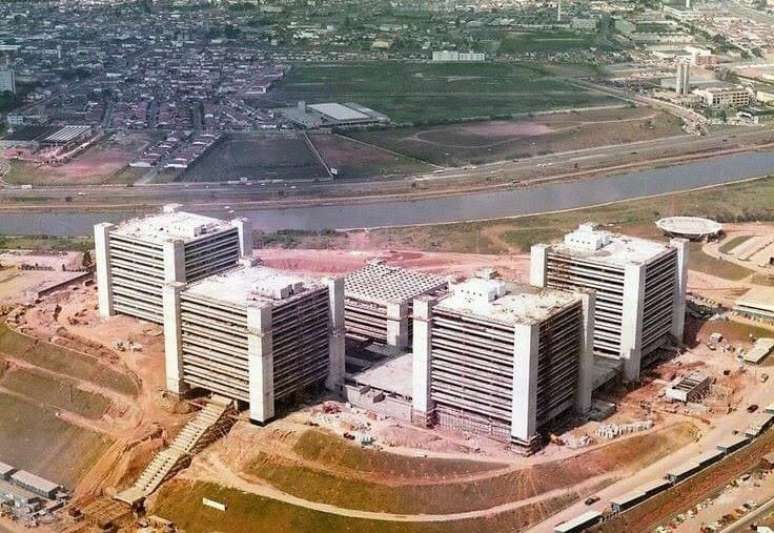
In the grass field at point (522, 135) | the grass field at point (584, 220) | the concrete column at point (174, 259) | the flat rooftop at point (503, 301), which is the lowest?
the grass field at point (584, 220)

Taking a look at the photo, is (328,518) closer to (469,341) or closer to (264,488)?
(264,488)

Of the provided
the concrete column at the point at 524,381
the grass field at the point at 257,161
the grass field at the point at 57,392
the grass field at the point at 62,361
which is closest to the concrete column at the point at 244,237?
the grass field at the point at 62,361

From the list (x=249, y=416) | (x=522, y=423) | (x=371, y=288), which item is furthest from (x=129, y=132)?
(x=522, y=423)

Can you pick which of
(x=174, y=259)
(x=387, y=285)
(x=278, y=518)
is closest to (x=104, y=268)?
(x=174, y=259)

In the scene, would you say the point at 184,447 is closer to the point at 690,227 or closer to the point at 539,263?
the point at 539,263

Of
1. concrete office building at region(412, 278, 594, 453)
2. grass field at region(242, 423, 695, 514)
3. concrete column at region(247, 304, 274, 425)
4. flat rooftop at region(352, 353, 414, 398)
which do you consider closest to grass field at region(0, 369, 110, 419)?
concrete column at region(247, 304, 274, 425)

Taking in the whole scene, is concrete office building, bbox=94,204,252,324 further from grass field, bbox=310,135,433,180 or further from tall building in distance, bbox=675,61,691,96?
tall building in distance, bbox=675,61,691,96

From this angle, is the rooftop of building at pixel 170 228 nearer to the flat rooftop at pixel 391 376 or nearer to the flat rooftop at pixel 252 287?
the flat rooftop at pixel 252 287
